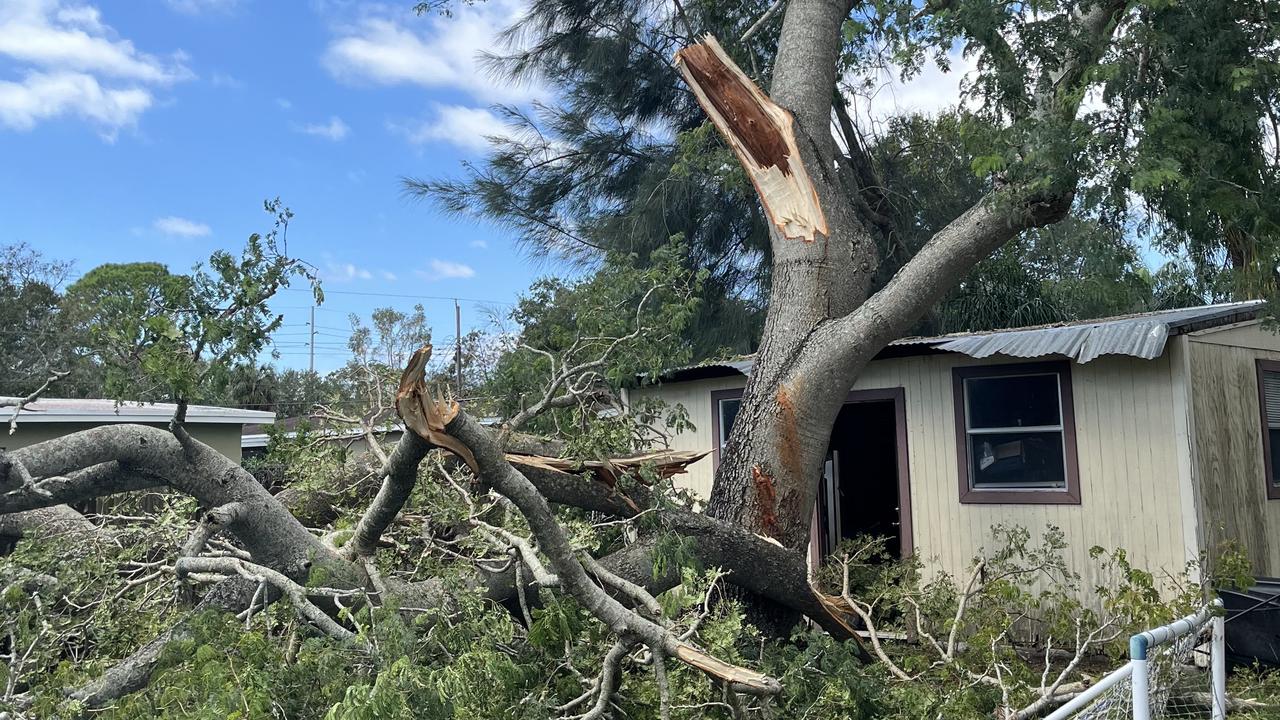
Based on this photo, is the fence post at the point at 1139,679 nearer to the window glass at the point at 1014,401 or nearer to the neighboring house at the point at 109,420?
the window glass at the point at 1014,401

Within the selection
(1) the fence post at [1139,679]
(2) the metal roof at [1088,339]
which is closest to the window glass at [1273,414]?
(2) the metal roof at [1088,339]

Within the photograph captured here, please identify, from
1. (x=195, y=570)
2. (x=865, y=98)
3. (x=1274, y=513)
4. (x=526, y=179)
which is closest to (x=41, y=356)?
(x=526, y=179)

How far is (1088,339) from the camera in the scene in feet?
24.1

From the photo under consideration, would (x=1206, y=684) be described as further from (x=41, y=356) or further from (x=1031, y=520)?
(x=41, y=356)

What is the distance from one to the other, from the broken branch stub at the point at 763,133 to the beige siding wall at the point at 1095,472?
89.6 inches

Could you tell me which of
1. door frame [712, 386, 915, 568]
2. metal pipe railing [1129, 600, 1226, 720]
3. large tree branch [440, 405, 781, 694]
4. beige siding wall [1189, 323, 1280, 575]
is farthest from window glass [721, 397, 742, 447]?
large tree branch [440, 405, 781, 694]

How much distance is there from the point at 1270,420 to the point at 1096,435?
204 centimetres

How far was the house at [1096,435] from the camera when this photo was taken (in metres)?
7.26

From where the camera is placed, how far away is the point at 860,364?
6.56 meters

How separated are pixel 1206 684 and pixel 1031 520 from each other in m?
2.42

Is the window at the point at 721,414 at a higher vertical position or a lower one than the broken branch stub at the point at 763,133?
lower

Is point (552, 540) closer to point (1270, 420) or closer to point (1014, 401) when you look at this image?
point (1014, 401)

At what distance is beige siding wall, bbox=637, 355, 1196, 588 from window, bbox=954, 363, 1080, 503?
83 millimetres

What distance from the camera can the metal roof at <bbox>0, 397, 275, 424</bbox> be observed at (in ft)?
37.5
